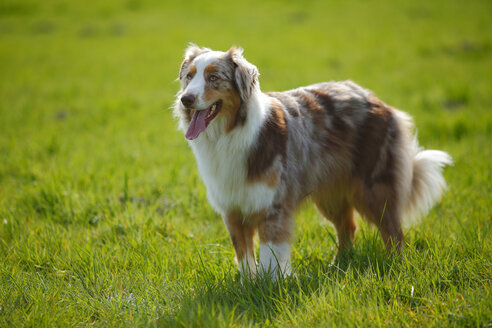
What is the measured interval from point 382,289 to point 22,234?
3345 mm

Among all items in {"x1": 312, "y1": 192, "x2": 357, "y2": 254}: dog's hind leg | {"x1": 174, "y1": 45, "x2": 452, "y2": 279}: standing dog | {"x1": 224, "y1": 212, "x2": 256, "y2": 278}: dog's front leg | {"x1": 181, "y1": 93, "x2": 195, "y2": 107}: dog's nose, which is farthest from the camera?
{"x1": 312, "y1": 192, "x2": 357, "y2": 254}: dog's hind leg

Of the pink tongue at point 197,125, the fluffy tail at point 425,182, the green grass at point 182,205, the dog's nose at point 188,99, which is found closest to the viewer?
the green grass at point 182,205

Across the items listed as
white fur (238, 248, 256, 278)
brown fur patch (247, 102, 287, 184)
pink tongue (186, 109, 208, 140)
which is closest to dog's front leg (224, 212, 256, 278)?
white fur (238, 248, 256, 278)

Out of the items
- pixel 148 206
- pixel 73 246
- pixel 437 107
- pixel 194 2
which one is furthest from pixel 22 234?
pixel 194 2

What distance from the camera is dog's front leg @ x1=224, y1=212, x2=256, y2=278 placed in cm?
350

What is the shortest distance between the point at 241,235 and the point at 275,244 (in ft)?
1.23

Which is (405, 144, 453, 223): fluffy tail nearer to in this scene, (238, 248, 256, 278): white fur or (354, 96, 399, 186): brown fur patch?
(354, 96, 399, 186): brown fur patch

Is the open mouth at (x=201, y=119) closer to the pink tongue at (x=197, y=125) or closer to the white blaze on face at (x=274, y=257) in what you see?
the pink tongue at (x=197, y=125)

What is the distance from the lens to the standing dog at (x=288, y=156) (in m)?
3.27

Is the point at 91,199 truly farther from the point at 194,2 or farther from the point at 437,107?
the point at 194,2

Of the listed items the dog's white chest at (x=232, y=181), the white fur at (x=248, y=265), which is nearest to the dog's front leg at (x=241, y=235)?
the white fur at (x=248, y=265)

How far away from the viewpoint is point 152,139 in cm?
748

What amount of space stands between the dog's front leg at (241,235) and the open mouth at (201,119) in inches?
29.8

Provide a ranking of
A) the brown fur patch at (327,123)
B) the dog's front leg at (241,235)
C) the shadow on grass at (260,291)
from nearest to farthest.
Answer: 1. the shadow on grass at (260,291)
2. the dog's front leg at (241,235)
3. the brown fur patch at (327,123)
